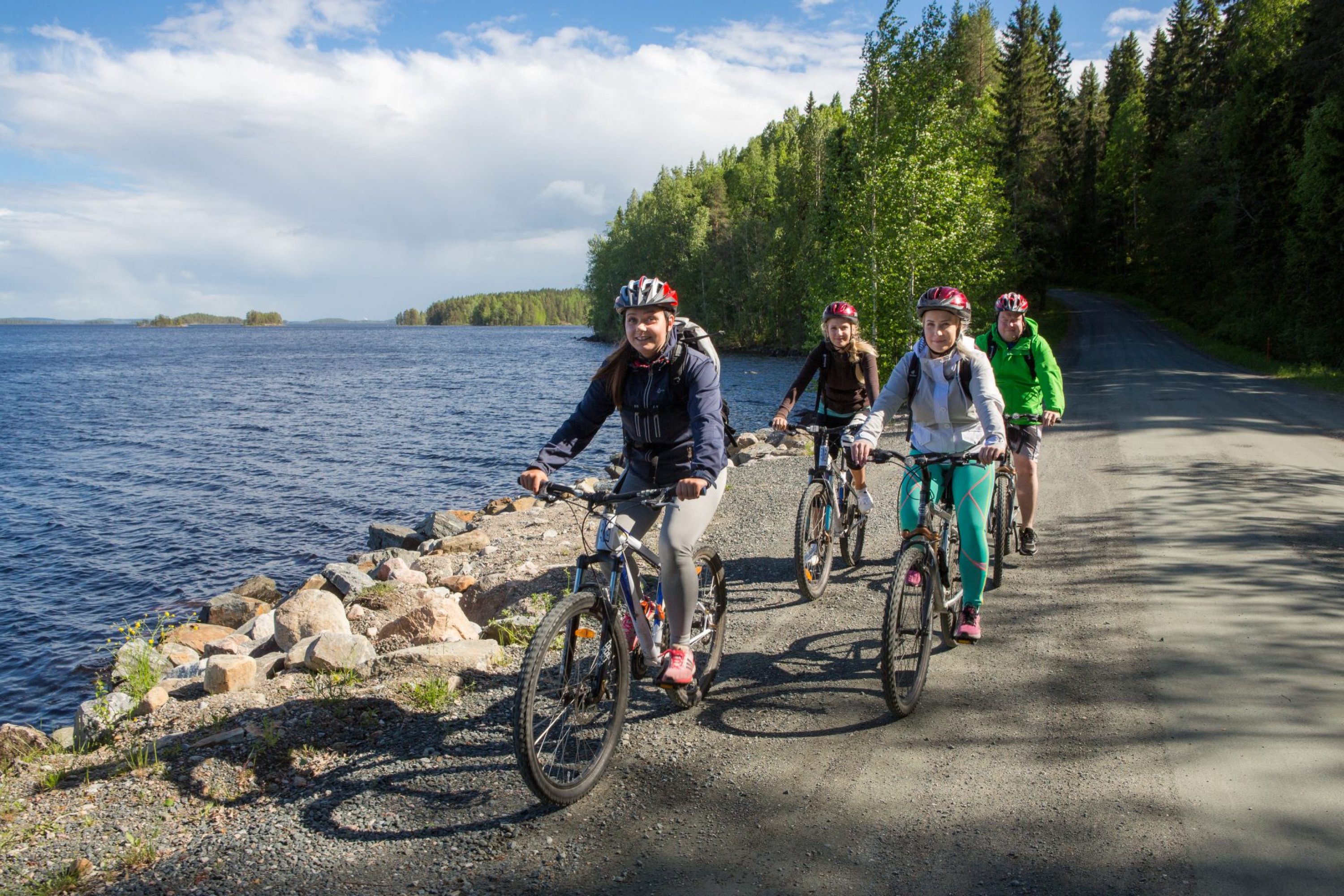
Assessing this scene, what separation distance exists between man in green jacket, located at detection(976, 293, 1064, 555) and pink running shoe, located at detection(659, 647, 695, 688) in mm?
4361

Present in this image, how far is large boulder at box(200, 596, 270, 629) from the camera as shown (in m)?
11.8

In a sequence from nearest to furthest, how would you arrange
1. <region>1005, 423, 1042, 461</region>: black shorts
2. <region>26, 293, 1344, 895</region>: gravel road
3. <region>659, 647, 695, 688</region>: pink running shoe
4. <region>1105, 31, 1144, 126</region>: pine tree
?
<region>26, 293, 1344, 895</region>: gravel road → <region>659, 647, 695, 688</region>: pink running shoe → <region>1005, 423, 1042, 461</region>: black shorts → <region>1105, 31, 1144, 126</region>: pine tree

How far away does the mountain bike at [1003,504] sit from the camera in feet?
22.3

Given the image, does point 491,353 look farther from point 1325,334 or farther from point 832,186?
point 1325,334

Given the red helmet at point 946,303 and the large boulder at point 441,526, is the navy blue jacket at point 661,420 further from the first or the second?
the large boulder at point 441,526

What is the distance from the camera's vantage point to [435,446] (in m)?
27.8

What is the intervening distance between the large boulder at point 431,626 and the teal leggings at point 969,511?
364 cm

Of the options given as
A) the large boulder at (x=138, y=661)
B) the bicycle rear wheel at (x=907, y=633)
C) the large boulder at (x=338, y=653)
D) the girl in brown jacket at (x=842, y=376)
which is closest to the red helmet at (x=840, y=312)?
the girl in brown jacket at (x=842, y=376)

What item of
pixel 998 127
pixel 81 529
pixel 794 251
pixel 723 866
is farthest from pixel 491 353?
pixel 723 866

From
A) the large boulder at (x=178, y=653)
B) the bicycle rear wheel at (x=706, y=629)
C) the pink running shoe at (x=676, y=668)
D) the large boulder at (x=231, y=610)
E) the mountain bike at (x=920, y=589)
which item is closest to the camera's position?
the pink running shoe at (x=676, y=668)

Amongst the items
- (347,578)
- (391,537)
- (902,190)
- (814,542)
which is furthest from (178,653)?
(902,190)

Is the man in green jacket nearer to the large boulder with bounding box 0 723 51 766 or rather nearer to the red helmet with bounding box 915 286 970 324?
the red helmet with bounding box 915 286 970 324

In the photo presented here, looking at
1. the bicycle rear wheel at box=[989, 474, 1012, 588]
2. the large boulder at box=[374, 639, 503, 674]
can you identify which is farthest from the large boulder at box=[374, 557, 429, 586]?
the bicycle rear wheel at box=[989, 474, 1012, 588]

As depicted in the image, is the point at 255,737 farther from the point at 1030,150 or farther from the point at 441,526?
the point at 1030,150
